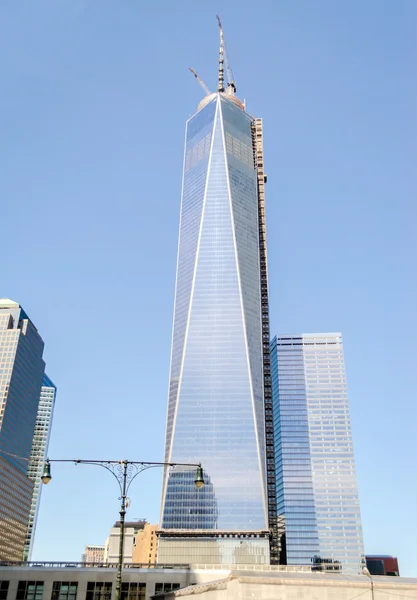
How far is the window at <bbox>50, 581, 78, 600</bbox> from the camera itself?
68.9 metres

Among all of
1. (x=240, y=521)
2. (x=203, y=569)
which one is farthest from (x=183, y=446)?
(x=203, y=569)

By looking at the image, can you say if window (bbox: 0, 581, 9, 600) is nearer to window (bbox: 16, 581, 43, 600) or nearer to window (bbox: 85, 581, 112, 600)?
window (bbox: 16, 581, 43, 600)

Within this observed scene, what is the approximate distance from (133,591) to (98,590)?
4.44 metres

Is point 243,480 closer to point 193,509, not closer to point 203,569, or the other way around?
point 193,509

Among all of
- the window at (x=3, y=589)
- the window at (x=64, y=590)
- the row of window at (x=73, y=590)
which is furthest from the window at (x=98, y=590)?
the window at (x=3, y=589)

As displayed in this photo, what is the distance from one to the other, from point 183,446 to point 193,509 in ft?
70.7

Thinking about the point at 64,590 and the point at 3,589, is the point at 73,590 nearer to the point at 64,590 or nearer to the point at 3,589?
the point at 64,590

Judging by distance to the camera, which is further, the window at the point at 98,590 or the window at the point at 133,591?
the window at the point at 98,590

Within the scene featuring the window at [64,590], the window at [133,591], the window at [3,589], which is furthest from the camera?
the window at [64,590]

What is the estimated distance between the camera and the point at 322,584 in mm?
23734

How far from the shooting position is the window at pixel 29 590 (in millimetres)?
68625

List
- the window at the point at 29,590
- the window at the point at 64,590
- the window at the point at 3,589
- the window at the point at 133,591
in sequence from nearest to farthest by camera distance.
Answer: the window at the point at 3,589
the window at the point at 133,591
the window at the point at 29,590
the window at the point at 64,590

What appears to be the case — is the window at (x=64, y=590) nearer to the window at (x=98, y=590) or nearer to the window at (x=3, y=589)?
the window at (x=98, y=590)

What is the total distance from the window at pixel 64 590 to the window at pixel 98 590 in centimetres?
173
